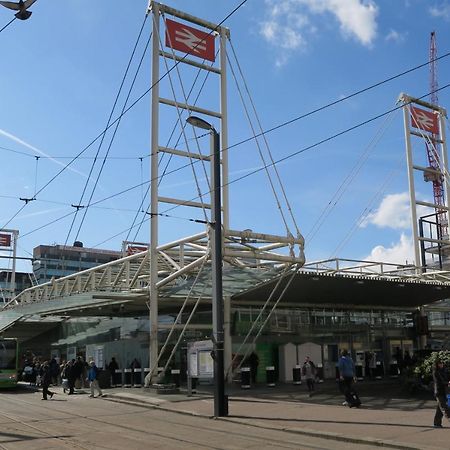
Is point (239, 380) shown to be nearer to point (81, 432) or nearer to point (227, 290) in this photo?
point (227, 290)

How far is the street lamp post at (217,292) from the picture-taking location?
17.1 meters

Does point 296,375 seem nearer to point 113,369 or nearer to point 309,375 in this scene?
point 309,375

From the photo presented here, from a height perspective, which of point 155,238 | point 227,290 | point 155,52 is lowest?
point 227,290

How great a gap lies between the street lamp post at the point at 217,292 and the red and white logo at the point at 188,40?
354 inches

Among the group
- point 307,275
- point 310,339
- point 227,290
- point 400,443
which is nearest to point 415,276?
point 310,339

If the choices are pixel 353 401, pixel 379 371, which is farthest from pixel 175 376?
pixel 379 371

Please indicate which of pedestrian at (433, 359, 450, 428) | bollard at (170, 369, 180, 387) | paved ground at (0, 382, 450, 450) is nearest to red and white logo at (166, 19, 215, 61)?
bollard at (170, 369, 180, 387)

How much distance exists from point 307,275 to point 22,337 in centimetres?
3089

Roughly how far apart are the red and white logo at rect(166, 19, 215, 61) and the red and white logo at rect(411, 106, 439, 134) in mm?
16535

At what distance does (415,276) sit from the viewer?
102 feet

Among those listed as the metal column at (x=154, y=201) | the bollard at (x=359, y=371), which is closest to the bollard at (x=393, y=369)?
the bollard at (x=359, y=371)

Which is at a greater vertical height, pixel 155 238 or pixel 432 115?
pixel 432 115

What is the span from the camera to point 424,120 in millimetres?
40500

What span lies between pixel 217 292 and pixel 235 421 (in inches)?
150
